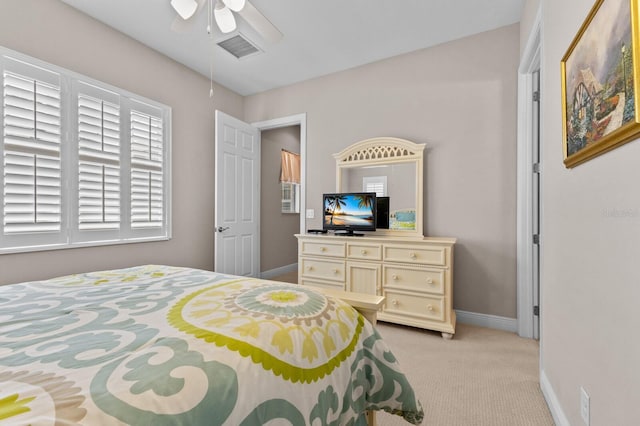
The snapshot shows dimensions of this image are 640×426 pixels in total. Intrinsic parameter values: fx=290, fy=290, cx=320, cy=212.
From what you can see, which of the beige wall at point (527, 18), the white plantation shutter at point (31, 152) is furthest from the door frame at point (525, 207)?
the white plantation shutter at point (31, 152)

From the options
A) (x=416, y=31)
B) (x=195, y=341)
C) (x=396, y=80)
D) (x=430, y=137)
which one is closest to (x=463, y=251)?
(x=430, y=137)

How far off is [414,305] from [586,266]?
1.62 m

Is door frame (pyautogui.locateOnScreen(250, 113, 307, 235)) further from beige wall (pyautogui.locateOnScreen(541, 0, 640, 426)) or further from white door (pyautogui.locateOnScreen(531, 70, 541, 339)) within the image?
beige wall (pyautogui.locateOnScreen(541, 0, 640, 426))

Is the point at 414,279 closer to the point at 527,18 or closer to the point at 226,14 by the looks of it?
the point at 527,18

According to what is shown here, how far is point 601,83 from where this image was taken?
1.04 meters

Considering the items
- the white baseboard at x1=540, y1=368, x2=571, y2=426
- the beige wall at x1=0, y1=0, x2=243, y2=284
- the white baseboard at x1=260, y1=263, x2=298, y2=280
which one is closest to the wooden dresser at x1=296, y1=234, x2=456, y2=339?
the white baseboard at x1=540, y1=368, x2=571, y2=426

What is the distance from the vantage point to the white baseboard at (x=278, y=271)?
4.65 m

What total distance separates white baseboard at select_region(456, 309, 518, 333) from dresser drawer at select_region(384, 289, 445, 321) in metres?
0.51

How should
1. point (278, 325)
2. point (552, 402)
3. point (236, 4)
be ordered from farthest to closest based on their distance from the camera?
point (236, 4)
point (552, 402)
point (278, 325)

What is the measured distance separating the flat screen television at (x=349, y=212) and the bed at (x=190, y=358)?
1909mm

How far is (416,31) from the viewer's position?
2814 mm

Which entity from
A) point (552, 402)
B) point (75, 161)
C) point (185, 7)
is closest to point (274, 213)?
point (75, 161)

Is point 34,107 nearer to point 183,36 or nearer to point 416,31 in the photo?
point 183,36

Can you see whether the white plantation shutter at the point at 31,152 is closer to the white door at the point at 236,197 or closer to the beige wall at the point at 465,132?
the white door at the point at 236,197
